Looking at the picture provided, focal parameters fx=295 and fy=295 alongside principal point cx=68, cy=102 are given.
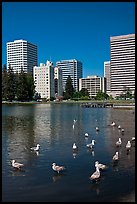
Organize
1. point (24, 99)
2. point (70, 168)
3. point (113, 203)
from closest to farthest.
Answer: point (113, 203) → point (70, 168) → point (24, 99)

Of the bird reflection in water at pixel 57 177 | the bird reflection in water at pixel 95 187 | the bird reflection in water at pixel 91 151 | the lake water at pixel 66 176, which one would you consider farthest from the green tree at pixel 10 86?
the bird reflection in water at pixel 95 187

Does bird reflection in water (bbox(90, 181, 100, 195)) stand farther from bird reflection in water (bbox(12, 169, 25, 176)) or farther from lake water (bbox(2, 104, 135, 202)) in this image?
bird reflection in water (bbox(12, 169, 25, 176))

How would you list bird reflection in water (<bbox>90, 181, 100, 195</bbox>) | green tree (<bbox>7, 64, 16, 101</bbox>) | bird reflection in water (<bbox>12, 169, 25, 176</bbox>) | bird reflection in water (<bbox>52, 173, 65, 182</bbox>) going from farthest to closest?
green tree (<bbox>7, 64, 16, 101</bbox>) < bird reflection in water (<bbox>12, 169, 25, 176</bbox>) < bird reflection in water (<bbox>52, 173, 65, 182</bbox>) < bird reflection in water (<bbox>90, 181, 100, 195</bbox>)

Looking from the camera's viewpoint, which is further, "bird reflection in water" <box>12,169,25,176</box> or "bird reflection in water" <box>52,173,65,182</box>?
"bird reflection in water" <box>12,169,25,176</box>

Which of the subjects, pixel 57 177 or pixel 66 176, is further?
pixel 66 176

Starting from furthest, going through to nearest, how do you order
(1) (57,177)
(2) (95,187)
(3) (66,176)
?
(3) (66,176) < (1) (57,177) < (2) (95,187)

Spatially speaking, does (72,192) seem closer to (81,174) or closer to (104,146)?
(81,174)

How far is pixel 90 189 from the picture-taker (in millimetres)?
12930

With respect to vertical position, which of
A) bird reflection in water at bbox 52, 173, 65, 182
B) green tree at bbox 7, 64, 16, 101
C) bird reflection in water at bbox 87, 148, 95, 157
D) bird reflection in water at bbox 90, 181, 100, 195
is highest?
green tree at bbox 7, 64, 16, 101

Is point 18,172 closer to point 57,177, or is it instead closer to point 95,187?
point 57,177

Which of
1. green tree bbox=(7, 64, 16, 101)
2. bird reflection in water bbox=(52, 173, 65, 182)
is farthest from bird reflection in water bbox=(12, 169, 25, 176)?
green tree bbox=(7, 64, 16, 101)

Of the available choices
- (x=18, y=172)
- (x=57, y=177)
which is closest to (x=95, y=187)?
(x=57, y=177)

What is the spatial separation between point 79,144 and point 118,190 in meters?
12.4

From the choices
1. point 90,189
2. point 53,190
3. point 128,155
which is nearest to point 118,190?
point 90,189
